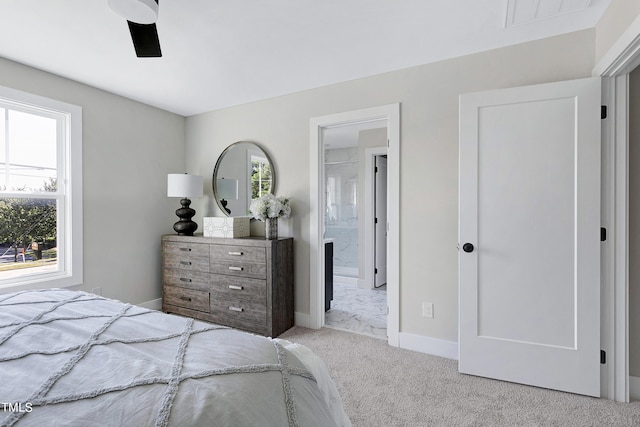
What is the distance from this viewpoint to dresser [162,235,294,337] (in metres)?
2.96

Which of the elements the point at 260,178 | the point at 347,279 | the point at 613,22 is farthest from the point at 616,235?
the point at 347,279

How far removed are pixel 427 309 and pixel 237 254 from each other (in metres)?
1.80

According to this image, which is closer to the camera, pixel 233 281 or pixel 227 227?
pixel 233 281

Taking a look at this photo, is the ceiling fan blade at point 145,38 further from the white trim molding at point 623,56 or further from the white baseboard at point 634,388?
the white baseboard at point 634,388

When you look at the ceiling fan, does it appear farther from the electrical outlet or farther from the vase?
the electrical outlet

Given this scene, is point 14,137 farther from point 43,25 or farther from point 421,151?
point 421,151

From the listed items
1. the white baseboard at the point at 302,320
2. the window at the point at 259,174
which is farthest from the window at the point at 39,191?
the white baseboard at the point at 302,320

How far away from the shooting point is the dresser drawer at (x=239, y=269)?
2.96 meters

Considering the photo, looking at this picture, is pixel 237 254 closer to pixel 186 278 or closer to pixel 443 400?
pixel 186 278

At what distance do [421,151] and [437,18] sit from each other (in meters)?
0.97

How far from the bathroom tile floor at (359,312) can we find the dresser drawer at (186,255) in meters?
1.46

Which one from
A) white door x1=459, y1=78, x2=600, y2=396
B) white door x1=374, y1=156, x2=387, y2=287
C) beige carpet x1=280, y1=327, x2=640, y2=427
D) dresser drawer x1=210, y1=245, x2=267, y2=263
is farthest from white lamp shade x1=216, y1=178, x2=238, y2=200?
white door x1=459, y1=78, x2=600, y2=396

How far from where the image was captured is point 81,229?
3.02 m

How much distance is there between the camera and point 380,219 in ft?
16.4
